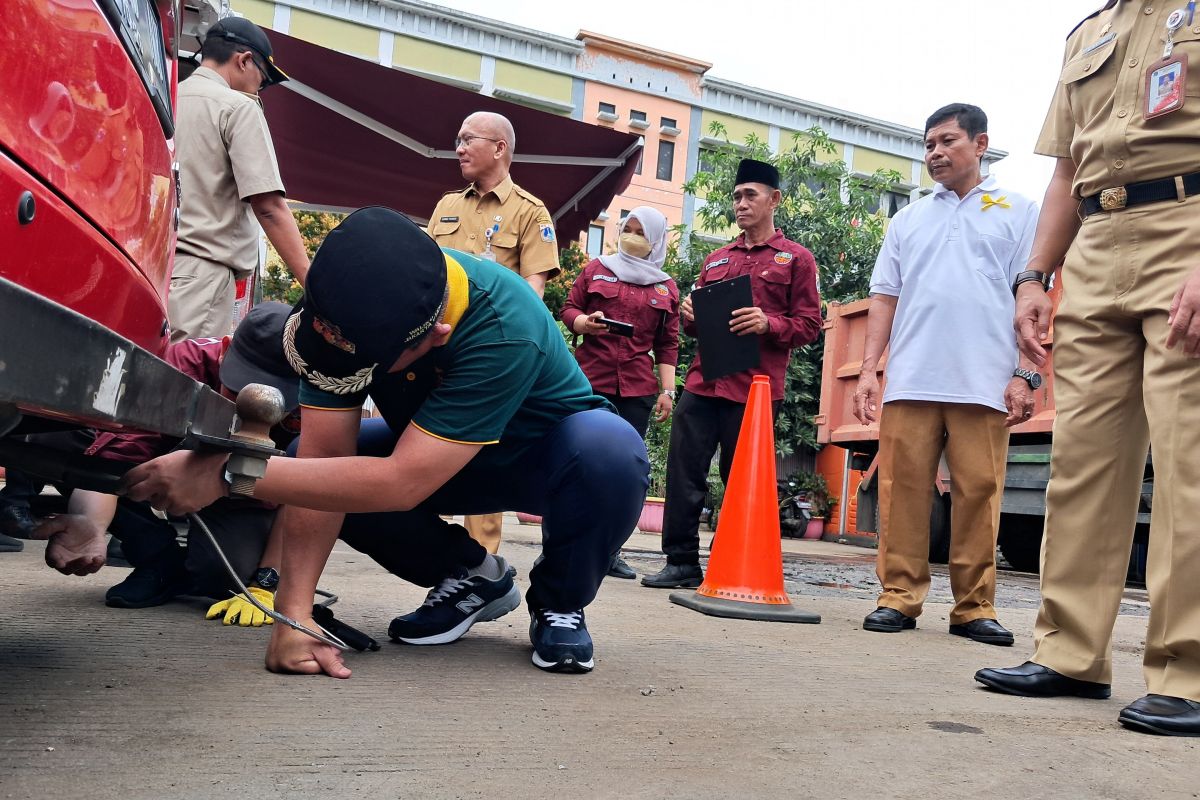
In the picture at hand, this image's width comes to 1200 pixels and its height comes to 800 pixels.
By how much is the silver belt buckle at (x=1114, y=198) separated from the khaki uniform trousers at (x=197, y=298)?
2.69 metres

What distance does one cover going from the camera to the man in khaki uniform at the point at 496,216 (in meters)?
4.74

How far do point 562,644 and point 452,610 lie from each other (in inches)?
16.1

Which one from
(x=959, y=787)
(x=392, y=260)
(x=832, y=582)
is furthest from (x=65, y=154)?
(x=832, y=582)

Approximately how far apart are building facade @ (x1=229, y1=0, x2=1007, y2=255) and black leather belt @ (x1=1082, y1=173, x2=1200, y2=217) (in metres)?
→ 25.7

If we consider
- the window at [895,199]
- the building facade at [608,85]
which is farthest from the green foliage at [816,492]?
the window at [895,199]

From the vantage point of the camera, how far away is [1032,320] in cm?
291

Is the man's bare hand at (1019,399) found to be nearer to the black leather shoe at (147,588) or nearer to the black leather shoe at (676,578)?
the black leather shoe at (676,578)

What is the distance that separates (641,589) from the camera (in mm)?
4758

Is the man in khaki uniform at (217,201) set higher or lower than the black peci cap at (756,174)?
lower

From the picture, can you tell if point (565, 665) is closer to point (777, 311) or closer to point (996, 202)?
point (996, 202)

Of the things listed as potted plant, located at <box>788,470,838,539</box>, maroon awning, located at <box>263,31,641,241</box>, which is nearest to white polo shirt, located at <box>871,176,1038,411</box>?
maroon awning, located at <box>263,31,641,241</box>

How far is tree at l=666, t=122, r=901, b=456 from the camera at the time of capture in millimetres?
15492

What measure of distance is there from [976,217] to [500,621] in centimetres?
229

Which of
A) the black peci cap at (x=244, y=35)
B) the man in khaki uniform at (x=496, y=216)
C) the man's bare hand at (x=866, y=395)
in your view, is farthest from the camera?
the man in khaki uniform at (x=496, y=216)
